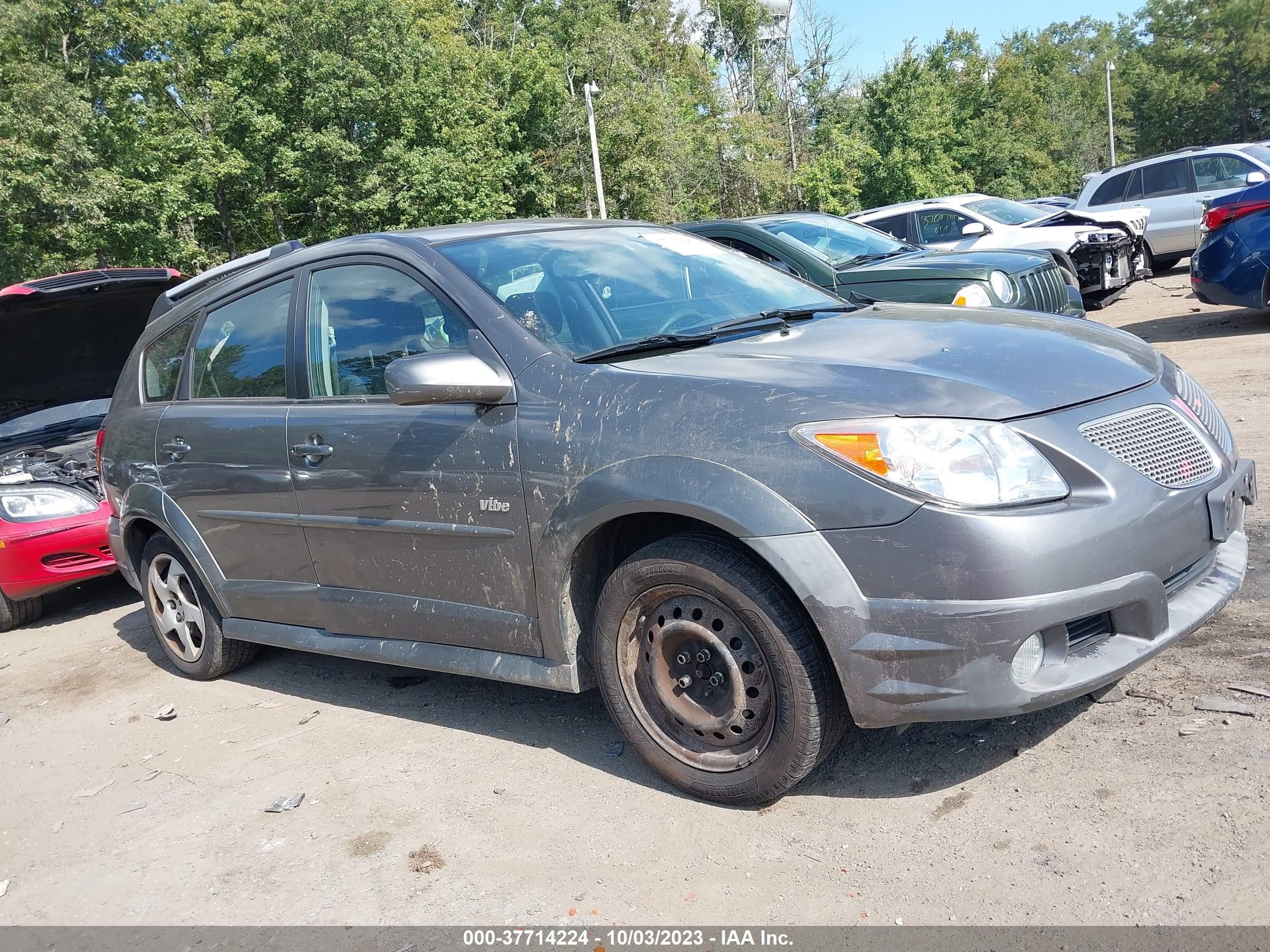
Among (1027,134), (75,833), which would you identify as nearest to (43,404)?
(75,833)

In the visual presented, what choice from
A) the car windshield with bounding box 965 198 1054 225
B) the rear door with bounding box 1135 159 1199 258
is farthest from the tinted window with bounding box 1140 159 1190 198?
the car windshield with bounding box 965 198 1054 225

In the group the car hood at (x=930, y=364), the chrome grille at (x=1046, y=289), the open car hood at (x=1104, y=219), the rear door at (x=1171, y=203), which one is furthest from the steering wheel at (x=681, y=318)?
the rear door at (x=1171, y=203)

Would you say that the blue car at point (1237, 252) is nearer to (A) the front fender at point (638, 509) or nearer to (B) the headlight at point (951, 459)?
(B) the headlight at point (951, 459)

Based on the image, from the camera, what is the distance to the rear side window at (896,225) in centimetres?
1463

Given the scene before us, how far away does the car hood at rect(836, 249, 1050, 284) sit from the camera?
7.93 m

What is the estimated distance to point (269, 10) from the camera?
30281 mm

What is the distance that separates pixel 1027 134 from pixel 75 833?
5402 cm

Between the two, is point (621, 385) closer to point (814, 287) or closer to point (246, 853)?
point (814, 287)

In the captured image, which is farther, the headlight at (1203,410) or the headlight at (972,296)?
the headlight at (972,296)

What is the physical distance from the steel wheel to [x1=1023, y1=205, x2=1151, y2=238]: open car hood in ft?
39.9

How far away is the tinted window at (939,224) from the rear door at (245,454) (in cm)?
1143

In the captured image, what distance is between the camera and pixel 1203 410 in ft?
11.3

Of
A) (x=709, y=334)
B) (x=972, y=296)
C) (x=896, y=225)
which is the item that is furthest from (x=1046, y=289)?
(x=896, y=225)

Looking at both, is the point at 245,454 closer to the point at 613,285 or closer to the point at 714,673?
the point at 613,285
